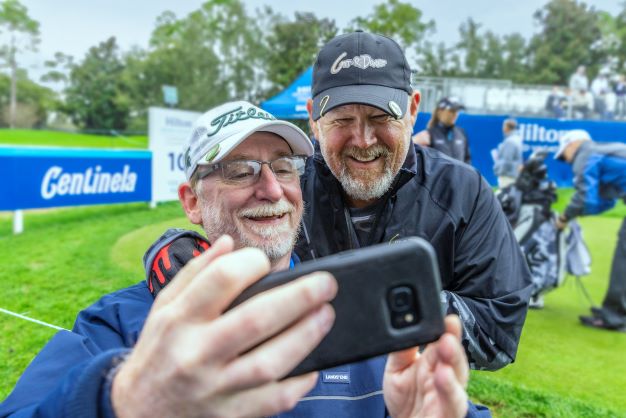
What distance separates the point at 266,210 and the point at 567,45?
62.9m

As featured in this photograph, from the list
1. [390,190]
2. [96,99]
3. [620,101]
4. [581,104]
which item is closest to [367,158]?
[390,190]

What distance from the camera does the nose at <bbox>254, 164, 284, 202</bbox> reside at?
1.74m

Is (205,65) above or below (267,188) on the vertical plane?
above

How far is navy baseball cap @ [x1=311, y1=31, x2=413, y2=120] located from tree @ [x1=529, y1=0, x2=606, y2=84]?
58.5 meters

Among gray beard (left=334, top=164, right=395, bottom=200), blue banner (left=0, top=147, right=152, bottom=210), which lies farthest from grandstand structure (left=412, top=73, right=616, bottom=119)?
gray beard (left=334, top=164, right=395, bottom=200)

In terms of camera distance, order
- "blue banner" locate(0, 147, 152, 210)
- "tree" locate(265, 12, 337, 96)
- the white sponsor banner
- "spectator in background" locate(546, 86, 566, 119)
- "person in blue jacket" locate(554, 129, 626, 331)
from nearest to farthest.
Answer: "person in blue jacket" locate(554, 129, 626, 331)
"blue banner" locate(0, 147, 152, 210)
the white sponsor banner
"spectator in background" locate(546, 86, 566, 119)
"tree" locate(265, 12, 337, 96)

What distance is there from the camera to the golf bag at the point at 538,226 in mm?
5508

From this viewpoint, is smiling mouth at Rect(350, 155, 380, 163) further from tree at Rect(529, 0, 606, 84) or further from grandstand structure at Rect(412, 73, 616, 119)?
tree at Rect(529, 0, 606, 84)

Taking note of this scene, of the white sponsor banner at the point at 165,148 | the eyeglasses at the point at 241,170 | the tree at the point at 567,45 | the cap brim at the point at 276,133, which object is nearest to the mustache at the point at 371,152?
the cap brim at the point at 276,133

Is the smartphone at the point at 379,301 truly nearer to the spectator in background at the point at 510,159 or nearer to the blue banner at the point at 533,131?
the spectator in background at the point at 510,159

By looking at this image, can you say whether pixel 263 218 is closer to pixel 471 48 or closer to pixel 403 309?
pixel 403 309

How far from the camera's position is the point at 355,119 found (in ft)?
7.33

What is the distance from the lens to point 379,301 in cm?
76

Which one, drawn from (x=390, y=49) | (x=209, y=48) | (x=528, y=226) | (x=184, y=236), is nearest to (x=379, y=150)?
(x=390, y=49)
